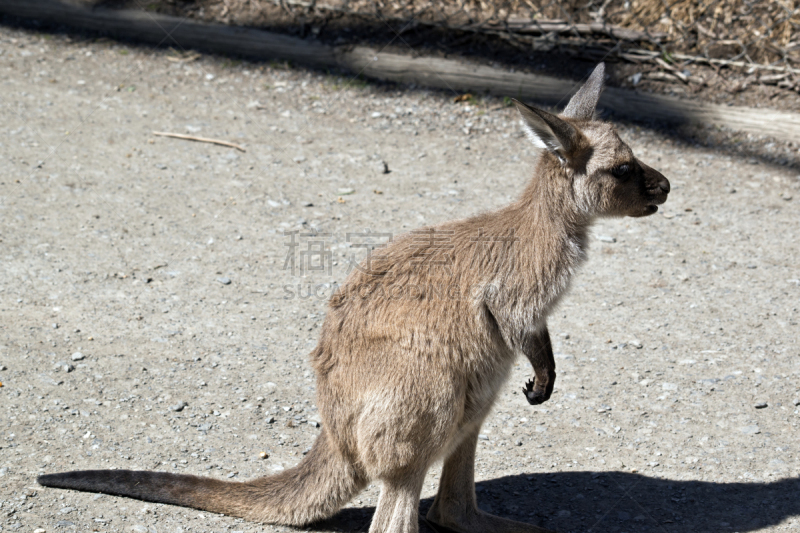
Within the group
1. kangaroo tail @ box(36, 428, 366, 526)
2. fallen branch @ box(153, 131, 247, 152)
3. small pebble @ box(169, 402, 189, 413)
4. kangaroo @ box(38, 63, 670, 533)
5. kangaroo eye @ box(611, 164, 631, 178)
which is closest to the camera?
kangaroo @ box(38, 63, 670, 533)

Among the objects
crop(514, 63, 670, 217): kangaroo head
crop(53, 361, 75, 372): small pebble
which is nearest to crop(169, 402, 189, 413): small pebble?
crop(53, 361, 75, 372): small pebble

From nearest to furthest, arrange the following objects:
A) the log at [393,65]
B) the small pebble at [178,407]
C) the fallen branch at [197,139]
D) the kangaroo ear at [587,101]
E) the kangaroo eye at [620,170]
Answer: the kangaroo eye at [620,170] → the kangaroo ear at [587,101] → the small pebble at [178,407] → the fallen branch at [197,139] → the log at [393,65]

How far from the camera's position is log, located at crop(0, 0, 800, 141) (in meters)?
7.10

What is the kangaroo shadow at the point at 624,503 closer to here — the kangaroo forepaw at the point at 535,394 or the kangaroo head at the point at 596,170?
the kangaroo forepaw at the point at 535,394

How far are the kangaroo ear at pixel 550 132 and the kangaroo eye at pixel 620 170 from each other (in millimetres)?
241

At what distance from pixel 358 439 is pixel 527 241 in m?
1.13

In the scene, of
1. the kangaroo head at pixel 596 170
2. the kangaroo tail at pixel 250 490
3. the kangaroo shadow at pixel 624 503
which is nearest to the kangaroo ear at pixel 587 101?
the kangaroo head at pixel 596 170

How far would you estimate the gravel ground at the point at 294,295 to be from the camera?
3.72m

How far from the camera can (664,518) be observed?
3.50 m

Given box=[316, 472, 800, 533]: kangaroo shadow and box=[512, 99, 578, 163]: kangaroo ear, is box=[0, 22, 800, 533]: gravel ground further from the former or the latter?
box=[512, 99, 578, 163]: kangaroo ear

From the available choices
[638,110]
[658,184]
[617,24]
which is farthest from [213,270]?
[617,24]

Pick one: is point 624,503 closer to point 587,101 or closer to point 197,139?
point 587,101

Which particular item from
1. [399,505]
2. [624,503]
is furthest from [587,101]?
[399,505]

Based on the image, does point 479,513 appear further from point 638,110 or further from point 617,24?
point 617,24
